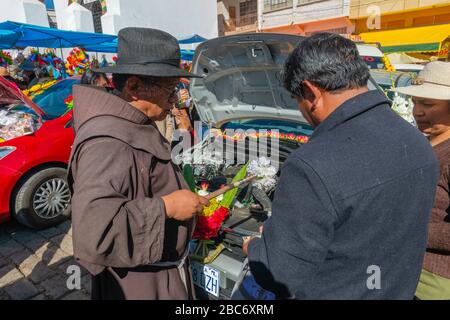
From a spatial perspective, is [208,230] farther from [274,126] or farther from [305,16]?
[305,16]

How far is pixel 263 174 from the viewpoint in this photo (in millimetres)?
2547

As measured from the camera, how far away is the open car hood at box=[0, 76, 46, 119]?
3.69m

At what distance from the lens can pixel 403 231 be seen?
108 centimetres

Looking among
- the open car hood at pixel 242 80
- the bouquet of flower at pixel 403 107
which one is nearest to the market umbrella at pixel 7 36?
the open car hood at pixel 242 80

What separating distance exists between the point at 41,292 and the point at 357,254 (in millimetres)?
2781

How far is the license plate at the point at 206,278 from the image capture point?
1918mm

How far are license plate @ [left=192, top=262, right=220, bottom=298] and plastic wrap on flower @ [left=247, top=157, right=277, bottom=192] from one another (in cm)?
85

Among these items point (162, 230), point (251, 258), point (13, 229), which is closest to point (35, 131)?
point (13, 229)

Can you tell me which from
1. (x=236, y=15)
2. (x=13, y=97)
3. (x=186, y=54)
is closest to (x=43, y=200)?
(x=13, y=97)

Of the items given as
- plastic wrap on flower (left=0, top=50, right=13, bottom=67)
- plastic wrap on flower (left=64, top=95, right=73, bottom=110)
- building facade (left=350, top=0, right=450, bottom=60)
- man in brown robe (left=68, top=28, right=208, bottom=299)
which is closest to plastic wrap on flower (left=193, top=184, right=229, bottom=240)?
man in brown robe (left=68, top=28, right=208, bottom=299)

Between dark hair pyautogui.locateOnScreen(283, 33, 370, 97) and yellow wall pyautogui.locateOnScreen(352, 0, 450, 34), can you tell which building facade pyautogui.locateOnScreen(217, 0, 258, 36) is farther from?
dark hair pyautogui.locateOnScreen(283, 33, 370, 97)

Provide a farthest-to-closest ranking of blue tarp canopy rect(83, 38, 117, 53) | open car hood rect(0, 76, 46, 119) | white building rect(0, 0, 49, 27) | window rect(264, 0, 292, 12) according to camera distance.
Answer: window rect(264, 0, 292, 12) → white building rect(0, 0, 49, 27) → blue tarp canopy rect(83, 38, 117, 53) → open car hood rect(0, 76, 46, 119)

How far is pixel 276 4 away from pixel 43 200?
832 inches

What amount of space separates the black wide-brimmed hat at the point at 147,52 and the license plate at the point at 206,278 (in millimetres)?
1204
